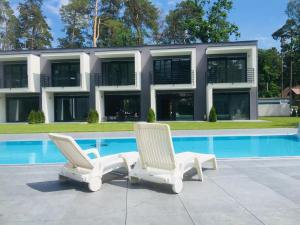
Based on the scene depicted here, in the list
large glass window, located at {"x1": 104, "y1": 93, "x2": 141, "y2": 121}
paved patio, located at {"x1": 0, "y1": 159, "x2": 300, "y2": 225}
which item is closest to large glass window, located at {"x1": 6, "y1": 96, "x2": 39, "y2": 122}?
large glass window, located at {"x1": 104, "y1": 93, "x2": 141, "y2": 121}

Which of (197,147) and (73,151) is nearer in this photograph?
(73,151)

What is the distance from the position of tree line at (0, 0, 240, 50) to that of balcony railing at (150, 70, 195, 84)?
1294cm

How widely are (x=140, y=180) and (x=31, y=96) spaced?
78.3 ft

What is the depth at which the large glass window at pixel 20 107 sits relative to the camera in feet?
89.6

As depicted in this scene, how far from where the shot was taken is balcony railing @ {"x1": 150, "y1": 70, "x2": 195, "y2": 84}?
81.7 ft

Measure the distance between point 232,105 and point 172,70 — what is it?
18.2 ft

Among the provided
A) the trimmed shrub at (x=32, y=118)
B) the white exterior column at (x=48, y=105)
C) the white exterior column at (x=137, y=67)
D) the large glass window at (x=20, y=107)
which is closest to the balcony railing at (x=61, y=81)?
the white exterior column at (x=48, y=105)

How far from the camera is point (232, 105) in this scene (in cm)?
2491

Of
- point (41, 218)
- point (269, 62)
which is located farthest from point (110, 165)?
point (269, 62)

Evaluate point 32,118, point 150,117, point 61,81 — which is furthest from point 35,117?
point 150,117

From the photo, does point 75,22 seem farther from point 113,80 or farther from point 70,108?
point 113,80

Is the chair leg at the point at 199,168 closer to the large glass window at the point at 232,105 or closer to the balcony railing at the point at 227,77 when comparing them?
the balcony railing at the point at 227,77

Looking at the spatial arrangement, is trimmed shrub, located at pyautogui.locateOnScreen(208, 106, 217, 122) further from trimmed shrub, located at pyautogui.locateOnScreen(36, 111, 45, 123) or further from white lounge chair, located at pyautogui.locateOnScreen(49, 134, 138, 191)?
white lounge chair, located at pyautogui.locateOnScreen(49, 134, 138, 191)

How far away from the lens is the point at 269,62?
Result: 45656 mm
